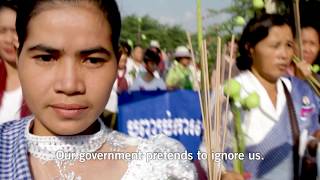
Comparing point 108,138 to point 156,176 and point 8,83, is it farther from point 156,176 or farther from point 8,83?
point 8,83

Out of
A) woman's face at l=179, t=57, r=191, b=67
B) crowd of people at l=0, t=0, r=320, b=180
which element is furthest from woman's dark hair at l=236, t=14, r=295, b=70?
woman's face at l=179, t=57, r=191, b=67

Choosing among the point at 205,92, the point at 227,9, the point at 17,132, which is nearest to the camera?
the point at 17,132

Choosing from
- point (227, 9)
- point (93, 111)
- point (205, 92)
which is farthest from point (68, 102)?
point (227, 9)

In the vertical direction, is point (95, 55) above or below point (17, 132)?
above

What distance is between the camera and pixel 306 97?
2.08 metres

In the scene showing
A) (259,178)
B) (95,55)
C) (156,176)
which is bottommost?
(259,178)

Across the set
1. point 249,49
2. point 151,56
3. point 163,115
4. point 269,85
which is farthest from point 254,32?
point 151,56

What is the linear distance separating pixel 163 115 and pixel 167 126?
53mm

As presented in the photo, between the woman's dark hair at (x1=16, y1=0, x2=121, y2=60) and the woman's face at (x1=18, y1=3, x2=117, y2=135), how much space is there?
1 cm

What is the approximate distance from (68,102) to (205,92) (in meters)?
0.32

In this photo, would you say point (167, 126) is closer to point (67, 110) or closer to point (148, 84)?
point (67, 110)

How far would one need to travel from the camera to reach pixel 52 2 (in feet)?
3.22

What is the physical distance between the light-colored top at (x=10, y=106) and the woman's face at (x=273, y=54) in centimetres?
84

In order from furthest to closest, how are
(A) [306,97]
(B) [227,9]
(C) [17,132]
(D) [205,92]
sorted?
1. (A) [306,97]
2. (B) [227,9]
3. (D) [205,92]
4. (C) [17,132]
